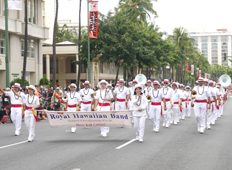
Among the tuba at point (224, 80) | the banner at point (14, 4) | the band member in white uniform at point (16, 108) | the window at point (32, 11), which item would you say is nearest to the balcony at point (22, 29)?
the window at point (32, 11)

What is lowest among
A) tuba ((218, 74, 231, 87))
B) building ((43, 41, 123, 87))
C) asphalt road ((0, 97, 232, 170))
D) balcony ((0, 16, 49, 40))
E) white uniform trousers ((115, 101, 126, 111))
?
asphalt road ((0, 97, 232, 170))

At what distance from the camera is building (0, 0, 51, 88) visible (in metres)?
32.8

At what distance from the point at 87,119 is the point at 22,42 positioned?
2556 cm

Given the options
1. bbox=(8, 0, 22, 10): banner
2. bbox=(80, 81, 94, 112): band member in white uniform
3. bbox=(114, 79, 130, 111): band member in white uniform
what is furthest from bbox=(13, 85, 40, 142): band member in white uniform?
bbox=(8, 0, 22, 10): banner

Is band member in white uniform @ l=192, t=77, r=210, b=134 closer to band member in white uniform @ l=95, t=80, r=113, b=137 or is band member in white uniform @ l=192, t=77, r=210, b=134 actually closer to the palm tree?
band member in white uniform @ l=95, t=80, r=113, b=137

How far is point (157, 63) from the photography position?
3784 centimetres

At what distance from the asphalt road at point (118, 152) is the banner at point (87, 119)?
53cm

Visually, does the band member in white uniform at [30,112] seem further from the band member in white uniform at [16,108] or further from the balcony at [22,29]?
the balcony at [22,29]

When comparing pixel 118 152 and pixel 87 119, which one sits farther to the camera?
pixel 87 119

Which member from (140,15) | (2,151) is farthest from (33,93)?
(140,15)

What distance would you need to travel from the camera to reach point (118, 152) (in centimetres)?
962

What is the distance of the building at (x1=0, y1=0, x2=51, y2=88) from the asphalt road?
2027 centimetres

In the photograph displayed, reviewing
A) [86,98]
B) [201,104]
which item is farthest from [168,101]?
[86,98]

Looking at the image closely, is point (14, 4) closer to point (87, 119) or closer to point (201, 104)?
point (87, 119)
